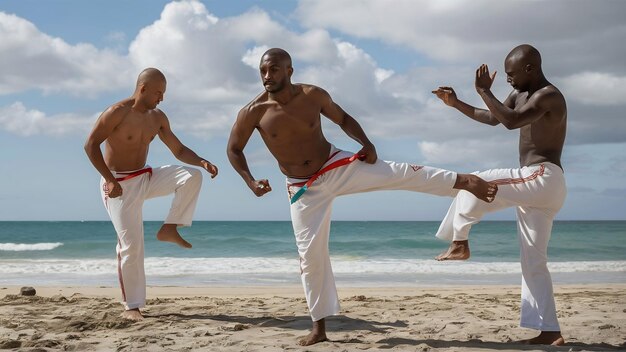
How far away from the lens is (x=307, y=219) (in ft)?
16.5

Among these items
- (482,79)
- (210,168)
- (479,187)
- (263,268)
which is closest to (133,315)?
(210,168)

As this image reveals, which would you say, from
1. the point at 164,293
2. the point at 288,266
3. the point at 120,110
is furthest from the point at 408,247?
the point at 120,110

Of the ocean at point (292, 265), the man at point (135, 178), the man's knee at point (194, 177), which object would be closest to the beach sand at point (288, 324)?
the man at point (135, 178)

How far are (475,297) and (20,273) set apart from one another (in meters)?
10.4

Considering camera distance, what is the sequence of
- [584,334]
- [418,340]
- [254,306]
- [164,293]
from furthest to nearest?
[164,293], [254,306], [584,334], [418,340]

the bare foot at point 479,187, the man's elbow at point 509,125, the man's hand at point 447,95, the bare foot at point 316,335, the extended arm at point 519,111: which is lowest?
the bare foot at point 316,335

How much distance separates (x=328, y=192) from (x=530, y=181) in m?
1.45

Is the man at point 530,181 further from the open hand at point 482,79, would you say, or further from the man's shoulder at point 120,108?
the man's shoulder at point 120,108

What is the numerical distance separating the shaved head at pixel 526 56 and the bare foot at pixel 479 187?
0.91 m

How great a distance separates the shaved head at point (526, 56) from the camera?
16.1 ft

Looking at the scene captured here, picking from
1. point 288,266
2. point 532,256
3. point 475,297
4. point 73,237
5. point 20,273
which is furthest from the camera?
point 73,237

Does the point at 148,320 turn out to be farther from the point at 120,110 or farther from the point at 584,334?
the point at 584,334

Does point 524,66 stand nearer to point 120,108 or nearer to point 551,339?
point 551,339

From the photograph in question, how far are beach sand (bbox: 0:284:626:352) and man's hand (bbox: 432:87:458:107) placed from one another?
1811 millimetres
